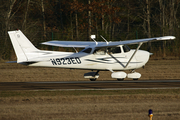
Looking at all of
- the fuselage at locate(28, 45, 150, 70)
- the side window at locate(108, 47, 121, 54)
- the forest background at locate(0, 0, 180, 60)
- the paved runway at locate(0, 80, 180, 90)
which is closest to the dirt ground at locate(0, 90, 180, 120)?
the paved runway at locate(0, 80, 180, 90)

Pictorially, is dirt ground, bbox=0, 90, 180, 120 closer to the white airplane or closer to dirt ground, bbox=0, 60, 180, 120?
dirt ground, bbox=0, 60, 180, 120

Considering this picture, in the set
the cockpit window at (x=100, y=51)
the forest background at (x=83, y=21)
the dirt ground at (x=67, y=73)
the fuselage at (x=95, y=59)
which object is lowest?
the dirt ground at (x=67, y=73)

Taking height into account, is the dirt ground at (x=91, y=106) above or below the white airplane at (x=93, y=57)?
below

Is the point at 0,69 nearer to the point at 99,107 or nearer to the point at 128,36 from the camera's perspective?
the point at 128,36

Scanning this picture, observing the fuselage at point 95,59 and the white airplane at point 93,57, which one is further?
the fuselage at point 95,59

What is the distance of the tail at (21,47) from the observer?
16.4 m

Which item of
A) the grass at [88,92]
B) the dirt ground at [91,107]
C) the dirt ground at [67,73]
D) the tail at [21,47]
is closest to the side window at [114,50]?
the dirt ground at [67,73]

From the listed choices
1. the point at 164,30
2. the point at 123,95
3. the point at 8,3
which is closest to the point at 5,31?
the point at 8,3

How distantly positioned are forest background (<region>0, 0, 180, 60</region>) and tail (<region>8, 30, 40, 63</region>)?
40.2 ft

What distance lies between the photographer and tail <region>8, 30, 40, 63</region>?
16391 millimetres

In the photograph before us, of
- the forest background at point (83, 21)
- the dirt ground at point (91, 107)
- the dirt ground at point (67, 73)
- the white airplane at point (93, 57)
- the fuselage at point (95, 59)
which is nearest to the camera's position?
the dirt ground at point (91, 107)

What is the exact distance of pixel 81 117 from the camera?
8.70 m

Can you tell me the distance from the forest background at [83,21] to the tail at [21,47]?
12.2 m

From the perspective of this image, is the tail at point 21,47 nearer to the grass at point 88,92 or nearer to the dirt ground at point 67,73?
the dirt ground at point 67,73
